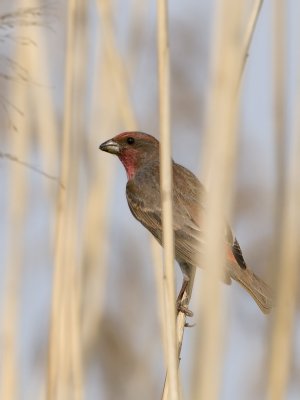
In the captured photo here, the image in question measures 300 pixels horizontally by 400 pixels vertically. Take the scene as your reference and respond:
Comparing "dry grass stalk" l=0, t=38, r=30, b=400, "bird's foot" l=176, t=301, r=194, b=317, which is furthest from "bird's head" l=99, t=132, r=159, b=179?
"bird's foot" l=176, t=301, r=194, b=317

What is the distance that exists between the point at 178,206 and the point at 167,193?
1.14m

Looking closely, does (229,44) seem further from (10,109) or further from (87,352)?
(87,352)

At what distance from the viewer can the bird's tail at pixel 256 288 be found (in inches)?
120

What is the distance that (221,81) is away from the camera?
237 cm

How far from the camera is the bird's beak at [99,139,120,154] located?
3666mm

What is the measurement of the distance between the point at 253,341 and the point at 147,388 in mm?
423

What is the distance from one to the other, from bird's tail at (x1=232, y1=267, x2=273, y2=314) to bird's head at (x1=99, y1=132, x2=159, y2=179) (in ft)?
2.80

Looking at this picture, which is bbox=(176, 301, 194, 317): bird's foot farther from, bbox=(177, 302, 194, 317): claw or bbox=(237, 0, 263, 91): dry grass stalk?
bbox=(237, 0, 263, 91): dry grass stalk

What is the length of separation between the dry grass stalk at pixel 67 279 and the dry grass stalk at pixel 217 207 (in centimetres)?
49

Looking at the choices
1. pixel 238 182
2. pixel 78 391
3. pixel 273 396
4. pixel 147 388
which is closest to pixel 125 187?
pixel 238 182

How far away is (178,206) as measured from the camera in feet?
11.3

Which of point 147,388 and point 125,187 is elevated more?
point 125,187

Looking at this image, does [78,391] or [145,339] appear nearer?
[78,391]

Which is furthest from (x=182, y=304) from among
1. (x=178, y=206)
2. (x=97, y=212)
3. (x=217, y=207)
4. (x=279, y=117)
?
(x=217, y=207)
